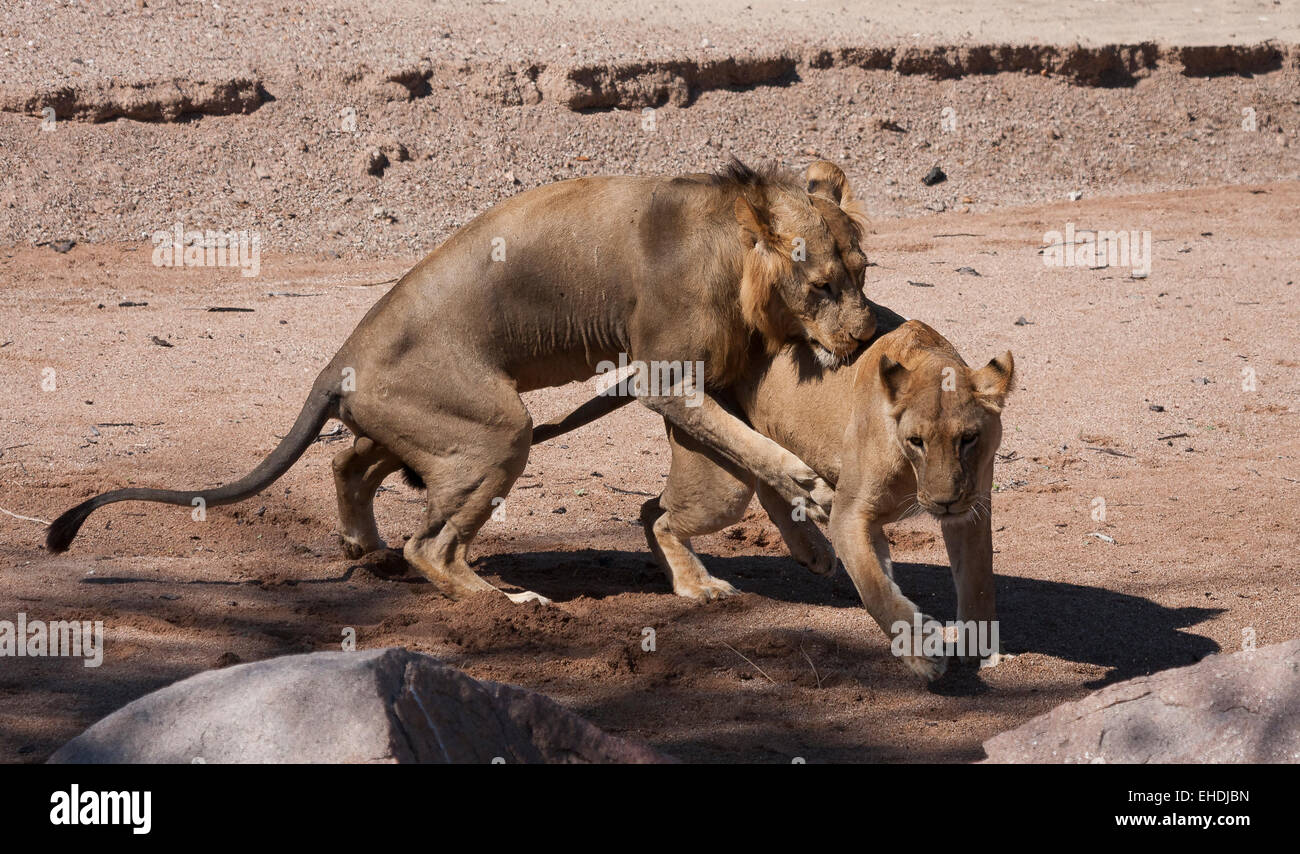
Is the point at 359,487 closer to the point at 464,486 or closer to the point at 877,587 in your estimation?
the point at 464,486

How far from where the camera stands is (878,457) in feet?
19.8

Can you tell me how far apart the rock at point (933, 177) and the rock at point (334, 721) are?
1441cm

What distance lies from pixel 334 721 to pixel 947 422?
2825 mm

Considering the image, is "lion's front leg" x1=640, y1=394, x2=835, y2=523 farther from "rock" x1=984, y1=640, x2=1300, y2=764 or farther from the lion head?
"rock" x1=984, y1=640, x2=1300, y2=764

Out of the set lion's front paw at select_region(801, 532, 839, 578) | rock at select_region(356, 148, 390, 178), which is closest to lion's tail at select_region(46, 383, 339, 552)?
lion's front paw at select_region(801, 532, 839, 578)

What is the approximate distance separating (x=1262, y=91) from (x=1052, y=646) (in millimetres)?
16186

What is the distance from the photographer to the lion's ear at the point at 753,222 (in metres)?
6.70

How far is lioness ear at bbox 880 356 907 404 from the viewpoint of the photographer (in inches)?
227

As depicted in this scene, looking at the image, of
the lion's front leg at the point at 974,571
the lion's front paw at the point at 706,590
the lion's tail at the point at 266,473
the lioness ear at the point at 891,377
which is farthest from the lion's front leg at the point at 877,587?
the lion's tail at the point at 266,473

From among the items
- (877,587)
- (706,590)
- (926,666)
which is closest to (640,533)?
(706,590)

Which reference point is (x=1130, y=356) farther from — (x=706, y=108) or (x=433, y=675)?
(x=433, y=675)

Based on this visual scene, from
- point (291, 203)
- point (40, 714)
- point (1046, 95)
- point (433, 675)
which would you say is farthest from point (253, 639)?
point (1046, 95)

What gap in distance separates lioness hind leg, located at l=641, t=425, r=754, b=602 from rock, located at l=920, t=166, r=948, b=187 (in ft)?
35.5

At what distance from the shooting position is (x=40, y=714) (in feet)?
18.0
